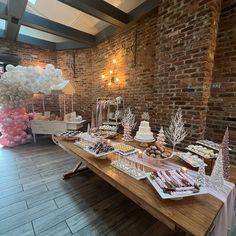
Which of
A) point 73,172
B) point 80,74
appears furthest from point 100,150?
point 80,74

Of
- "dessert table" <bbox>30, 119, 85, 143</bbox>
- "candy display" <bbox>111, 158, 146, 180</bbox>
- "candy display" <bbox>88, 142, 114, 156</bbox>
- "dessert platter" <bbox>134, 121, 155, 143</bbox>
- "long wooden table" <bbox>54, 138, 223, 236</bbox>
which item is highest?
"dessert platter" <bbox>134, 121, 155, 143</bbox>

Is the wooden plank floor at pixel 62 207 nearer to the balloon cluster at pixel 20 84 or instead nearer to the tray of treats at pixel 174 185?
the tray of treats at pixel 174 185

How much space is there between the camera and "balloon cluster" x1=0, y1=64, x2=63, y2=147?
371cm

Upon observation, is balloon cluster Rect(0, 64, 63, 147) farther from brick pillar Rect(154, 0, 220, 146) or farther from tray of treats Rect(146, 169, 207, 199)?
tray of treats Rect(146, 169, 207, 199)

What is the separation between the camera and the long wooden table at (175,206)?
878 mm

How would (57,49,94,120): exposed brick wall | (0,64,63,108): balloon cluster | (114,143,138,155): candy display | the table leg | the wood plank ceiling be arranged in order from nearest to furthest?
(114,143,138,155): candy display < the table leg < the wood plank ceiling < (0,64,63,108): balloon cluster < (57,49,94,120): exposed brick wall

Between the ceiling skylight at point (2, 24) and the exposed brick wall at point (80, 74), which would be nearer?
the ceiling skylight at point (2, 24)

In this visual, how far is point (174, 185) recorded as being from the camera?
1.11 meters

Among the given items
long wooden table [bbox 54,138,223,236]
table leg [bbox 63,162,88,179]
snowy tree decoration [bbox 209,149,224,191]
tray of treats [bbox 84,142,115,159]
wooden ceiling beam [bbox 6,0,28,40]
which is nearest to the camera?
long wooden table [bbox 54,138,223,236]

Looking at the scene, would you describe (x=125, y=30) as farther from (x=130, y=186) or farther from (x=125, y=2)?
(x=130, y=186)

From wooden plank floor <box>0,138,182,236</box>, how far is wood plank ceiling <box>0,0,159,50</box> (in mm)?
3063

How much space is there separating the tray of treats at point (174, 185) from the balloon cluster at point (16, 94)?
12.6 feet

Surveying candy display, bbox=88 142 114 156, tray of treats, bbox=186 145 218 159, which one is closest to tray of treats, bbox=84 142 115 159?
candy display, bbox=88 142 114 156

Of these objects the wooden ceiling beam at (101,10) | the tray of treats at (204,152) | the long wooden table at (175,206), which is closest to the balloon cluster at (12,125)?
the wooden ceiling beam at (101,10)
